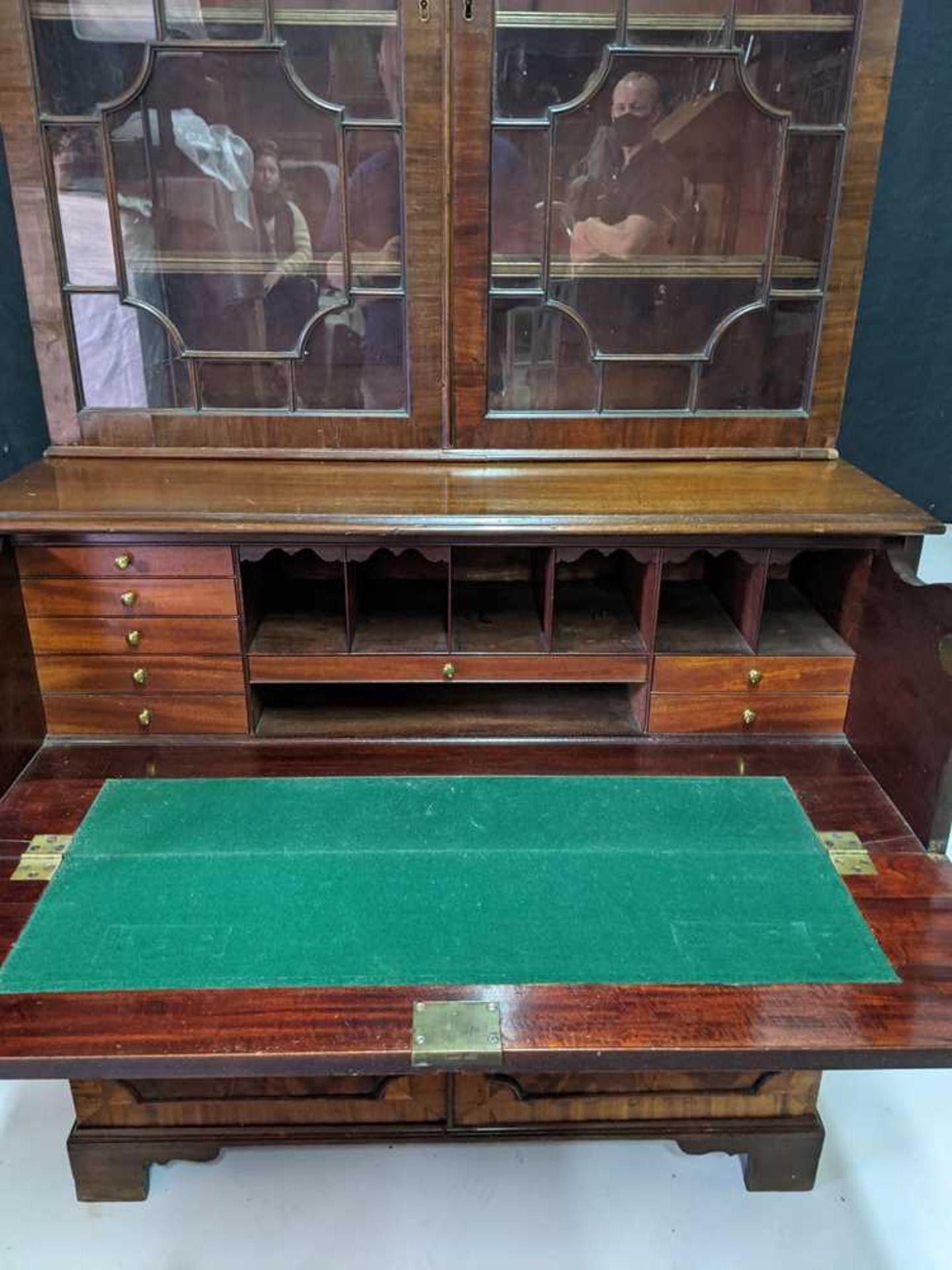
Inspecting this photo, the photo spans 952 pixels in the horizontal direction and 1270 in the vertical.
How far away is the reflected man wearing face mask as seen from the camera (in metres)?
1.52

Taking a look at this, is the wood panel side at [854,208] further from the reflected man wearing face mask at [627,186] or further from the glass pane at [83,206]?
the glass pane at [83,206]

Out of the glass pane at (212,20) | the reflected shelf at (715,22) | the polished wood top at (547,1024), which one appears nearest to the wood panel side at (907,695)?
the polished wood top at (547,1024)

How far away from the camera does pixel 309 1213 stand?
1268mm

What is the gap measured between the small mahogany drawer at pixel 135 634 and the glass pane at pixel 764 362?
901 millimetres

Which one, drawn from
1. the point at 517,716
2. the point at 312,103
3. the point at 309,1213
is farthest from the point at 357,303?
the point at 309,1213

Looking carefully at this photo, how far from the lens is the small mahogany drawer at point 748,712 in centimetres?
148

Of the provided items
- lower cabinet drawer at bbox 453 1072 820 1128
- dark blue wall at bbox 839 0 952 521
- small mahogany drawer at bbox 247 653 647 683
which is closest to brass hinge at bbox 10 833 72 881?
small mahogany drawer at bbox 247 653 647 683

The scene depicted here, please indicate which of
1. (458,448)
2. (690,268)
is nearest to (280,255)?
(458,448)

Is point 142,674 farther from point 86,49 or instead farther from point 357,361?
point 86,49

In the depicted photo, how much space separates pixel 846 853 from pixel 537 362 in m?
0.92

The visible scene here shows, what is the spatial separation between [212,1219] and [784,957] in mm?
832

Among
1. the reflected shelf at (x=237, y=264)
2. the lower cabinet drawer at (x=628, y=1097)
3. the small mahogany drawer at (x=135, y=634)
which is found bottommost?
the lower cabinet drawer at (x=628, y=1097)

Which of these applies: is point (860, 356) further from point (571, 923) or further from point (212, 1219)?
point (212, 1219)

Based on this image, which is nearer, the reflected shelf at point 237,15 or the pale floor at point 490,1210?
the pale floor at point 490,1210
